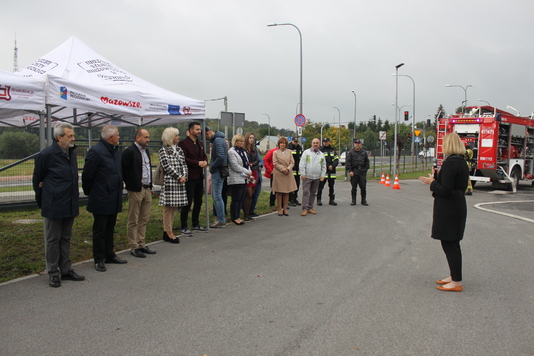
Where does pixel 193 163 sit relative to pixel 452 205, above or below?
above

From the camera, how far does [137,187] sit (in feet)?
21.1

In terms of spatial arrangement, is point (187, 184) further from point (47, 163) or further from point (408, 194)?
point (408, 194)

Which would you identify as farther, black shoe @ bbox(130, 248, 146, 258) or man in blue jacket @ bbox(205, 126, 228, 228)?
man in blue jacket @ bbox(205, 126, 228, 228)

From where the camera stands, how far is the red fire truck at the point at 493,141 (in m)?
17.1

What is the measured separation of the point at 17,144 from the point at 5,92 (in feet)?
18.9

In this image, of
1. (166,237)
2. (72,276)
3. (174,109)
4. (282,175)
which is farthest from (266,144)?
(72,276)

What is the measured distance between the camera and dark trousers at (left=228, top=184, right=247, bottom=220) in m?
9.22

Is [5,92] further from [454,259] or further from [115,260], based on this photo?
[454,259]

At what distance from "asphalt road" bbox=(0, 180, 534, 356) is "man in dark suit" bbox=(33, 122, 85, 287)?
0.38 metres

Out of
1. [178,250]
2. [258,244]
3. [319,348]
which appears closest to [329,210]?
[258,244]

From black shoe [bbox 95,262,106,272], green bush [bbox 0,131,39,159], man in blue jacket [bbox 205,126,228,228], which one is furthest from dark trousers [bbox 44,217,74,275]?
green bush [bbox 0,131,39,159]

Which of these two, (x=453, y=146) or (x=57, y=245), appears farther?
(x=57, y=245)

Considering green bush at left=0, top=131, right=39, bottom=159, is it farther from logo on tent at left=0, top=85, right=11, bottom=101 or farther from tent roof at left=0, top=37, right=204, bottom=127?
logo on tent at left=0, top=85, right=11, bottom=101

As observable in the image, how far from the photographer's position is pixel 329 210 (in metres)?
11.8
